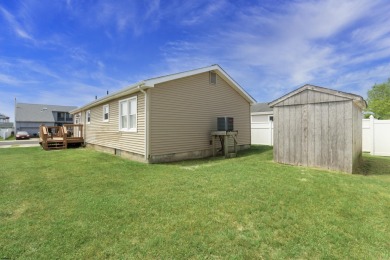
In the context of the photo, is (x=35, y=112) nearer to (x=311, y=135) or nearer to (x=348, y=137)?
(x=311, y=135)

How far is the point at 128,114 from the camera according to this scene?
10328mm

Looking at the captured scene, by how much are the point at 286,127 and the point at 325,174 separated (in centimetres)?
227

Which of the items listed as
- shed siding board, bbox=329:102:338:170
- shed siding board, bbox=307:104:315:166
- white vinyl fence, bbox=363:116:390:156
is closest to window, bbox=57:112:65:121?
shed siding board, bbox=307:104:315:166

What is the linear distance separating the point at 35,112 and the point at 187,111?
47571 mm

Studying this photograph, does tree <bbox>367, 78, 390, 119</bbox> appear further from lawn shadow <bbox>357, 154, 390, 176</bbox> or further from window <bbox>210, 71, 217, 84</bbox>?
window <bbox>210, 71, 217, 84</bbox>

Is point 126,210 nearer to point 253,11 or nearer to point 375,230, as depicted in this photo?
point 375,230

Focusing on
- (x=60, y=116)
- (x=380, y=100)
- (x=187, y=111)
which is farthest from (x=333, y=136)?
(x=60, y=116)

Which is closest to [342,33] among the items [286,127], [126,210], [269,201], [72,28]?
[286,127]

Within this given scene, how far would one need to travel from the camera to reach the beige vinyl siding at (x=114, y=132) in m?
9.16

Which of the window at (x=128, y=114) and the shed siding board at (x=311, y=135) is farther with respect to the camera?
the window at (x=128, y=114)

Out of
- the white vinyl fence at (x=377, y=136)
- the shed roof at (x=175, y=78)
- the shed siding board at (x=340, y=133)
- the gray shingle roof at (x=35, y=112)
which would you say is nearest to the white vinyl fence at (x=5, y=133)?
the gray shingle roof at (x=35, y=112)

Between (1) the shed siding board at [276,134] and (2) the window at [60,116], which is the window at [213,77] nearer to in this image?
(1) the shed siding board at [276,134]

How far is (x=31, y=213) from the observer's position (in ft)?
13.6

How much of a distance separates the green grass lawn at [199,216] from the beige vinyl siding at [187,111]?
2.86 metres
